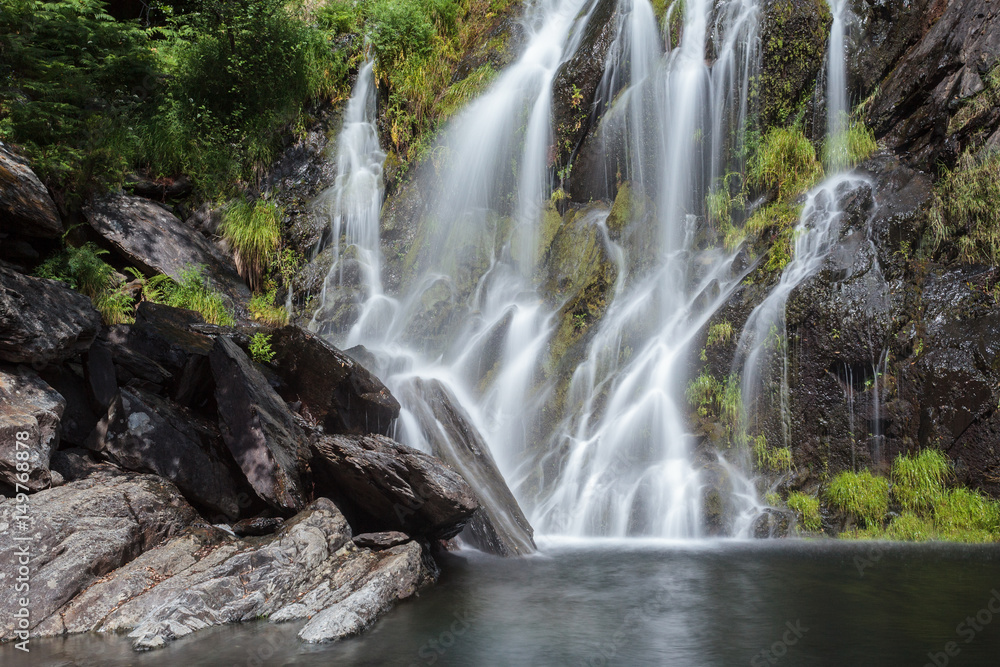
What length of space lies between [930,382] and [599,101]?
7949 millimetres

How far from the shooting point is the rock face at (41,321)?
6555 mm

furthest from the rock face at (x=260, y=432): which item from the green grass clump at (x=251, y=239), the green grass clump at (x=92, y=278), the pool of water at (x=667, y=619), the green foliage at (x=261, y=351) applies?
the green grass clump at (x=251, y=239)

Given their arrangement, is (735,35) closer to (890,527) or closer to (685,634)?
(890,527)

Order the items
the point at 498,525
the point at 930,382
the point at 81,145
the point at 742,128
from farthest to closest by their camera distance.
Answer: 1. the point at 742,128
2. the point at 81,145
3. the point at 930,382
4. the point at 498,525

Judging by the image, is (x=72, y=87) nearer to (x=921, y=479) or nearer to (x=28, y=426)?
(x=28, y=426)

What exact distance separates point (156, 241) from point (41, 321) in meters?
4.81

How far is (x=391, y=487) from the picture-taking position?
6918 millimetres

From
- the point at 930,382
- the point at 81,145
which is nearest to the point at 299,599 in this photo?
the point at 930,382

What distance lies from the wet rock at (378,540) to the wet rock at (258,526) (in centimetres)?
85

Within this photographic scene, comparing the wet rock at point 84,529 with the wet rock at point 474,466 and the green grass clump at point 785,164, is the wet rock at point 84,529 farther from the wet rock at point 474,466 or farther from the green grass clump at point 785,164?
the green grass clump at point 785,164

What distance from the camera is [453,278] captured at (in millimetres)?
13203

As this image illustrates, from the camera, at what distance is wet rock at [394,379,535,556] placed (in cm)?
795

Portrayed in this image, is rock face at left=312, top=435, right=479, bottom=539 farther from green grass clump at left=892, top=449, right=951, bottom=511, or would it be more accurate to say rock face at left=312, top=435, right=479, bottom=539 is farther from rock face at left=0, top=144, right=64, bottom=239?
green grass clump at left=892, top=449, right=951, bottom=511

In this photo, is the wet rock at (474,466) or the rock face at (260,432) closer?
the rock face at (260,432)
